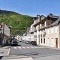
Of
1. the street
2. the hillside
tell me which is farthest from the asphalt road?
the hillside

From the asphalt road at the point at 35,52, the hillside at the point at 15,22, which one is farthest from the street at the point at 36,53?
the hillside at the point at 15,22

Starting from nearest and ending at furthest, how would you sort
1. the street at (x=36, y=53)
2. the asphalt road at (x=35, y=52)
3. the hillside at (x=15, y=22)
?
the street at (x=36, y=53) → the asphalt road at (x=35, y=52) → the hillside at (x=15, y=22)

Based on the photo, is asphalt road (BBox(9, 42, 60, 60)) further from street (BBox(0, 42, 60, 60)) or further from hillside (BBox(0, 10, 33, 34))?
hillside (BBox(0, 10, 33, 34))

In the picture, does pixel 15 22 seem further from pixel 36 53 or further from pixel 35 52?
pixel 36 53

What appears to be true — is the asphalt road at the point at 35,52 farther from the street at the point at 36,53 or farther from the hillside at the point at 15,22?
the hillside at the point at 15,22

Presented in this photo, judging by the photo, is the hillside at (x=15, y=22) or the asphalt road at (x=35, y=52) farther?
the hillside at (x=15, y=22)

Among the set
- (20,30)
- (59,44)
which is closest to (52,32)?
(59,44)

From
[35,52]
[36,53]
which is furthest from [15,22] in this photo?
[36,53]

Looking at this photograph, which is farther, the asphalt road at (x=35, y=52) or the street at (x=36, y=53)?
the asphalt road at (x=35, y=52)

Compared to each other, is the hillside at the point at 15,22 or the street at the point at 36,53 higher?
the hillside at the point at 15,22

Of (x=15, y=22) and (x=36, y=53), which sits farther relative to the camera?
(x=15, y=22)

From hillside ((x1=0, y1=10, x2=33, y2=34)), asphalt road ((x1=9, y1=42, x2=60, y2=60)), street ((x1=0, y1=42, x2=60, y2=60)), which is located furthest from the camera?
hillside ((x1=0, y1=10, x2=33, y2=34))

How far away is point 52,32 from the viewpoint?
6588cm

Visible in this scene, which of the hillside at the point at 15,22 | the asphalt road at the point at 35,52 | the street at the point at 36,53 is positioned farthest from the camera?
the hillside at the point at 15,22
